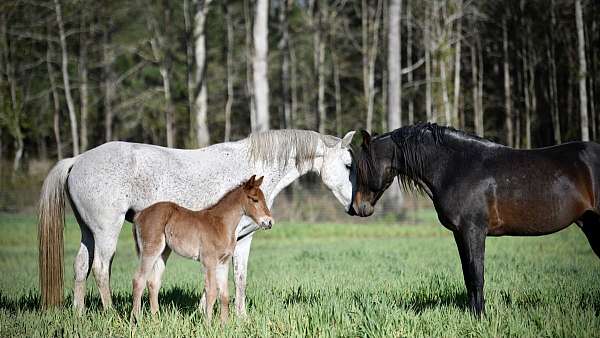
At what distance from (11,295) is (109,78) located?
31.0 meters

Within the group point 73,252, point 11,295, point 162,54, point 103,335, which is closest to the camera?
point 103,335

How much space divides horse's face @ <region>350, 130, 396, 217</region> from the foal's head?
3.89 ft

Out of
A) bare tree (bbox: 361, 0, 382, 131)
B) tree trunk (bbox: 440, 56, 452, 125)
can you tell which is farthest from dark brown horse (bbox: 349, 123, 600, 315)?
bare tree (bbox: 361, 0, 382, 131)

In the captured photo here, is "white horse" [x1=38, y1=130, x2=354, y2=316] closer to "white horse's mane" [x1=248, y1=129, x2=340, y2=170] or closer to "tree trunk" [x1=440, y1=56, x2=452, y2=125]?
"white horse's mane" [x1=248, y1=129, x2=340, y2=170]

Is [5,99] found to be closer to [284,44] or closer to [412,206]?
[284,44]

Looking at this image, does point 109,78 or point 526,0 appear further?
point 109,78

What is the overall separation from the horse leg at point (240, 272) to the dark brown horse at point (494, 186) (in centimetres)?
207

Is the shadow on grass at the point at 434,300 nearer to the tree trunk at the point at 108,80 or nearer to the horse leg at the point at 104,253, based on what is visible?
the horse leg at the point at 104,253

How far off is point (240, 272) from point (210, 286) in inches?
39.1

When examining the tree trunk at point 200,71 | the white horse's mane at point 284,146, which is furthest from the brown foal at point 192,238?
the tree trunk at point 200,71

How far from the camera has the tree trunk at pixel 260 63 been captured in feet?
68.1

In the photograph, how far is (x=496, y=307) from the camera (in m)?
6.63

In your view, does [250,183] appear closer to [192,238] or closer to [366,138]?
[192,238]

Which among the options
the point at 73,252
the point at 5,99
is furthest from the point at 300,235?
the point at 5,99
